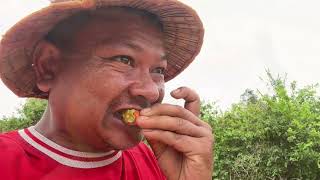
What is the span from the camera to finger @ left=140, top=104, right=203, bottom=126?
195 centimetres

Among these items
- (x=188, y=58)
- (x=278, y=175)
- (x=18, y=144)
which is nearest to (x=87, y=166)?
(x=18, y=144)

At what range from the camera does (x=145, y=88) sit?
1.96m

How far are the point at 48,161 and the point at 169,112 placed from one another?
0.48 meters

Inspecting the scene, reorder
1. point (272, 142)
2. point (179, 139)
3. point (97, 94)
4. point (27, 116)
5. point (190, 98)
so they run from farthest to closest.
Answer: point (27, 116) < point (272, 142) < point (190, 98) < point (179, 139) < point (97, 94)

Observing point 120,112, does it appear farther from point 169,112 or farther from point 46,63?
point 46,63

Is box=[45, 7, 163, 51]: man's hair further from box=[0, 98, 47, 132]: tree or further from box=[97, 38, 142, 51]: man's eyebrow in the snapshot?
box=[0, 98, 47, 132]: tree

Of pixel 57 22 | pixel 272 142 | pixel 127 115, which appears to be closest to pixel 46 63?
pixel 57 22

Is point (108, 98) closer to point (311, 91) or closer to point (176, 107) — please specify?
point (176, 107)

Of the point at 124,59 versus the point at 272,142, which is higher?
the point at 124,59

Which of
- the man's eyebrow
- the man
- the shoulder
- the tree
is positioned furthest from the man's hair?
the tree

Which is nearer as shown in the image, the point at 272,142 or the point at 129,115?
the point at 129,115

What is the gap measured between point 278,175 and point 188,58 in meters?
9.37

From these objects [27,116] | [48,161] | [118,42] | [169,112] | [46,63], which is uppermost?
[118,42]

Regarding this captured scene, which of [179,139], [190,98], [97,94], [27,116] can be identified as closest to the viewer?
[97,94]
